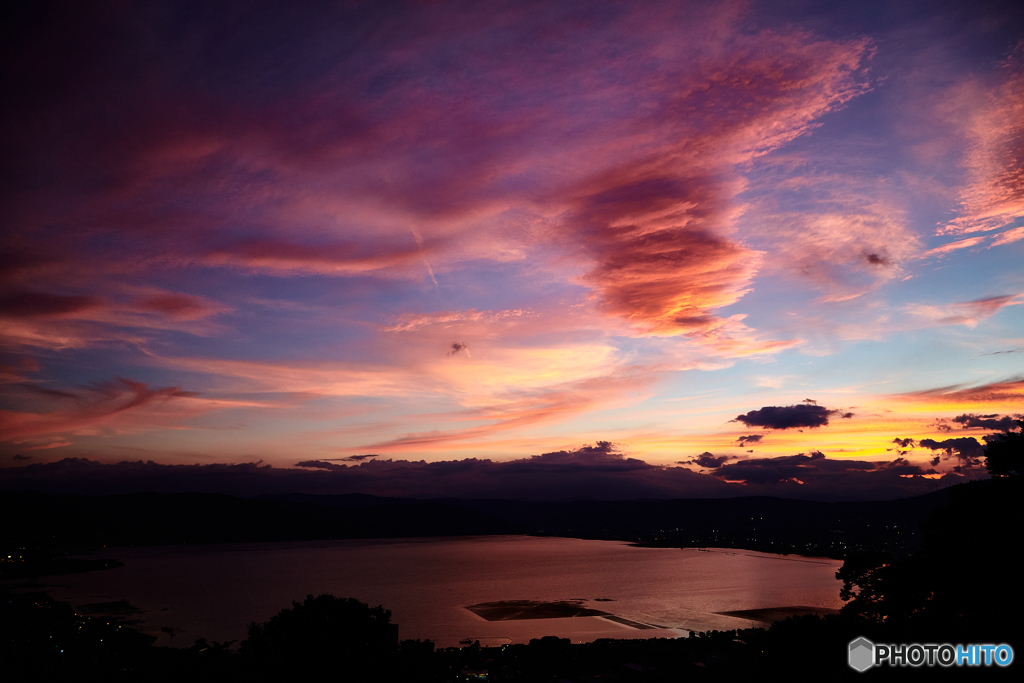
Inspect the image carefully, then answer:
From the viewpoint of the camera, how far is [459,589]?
109125mm

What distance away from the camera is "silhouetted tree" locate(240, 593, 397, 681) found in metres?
29.6

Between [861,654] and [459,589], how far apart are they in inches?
3797

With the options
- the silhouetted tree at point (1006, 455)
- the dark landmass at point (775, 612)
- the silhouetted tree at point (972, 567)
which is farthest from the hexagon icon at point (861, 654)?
the dark landmass at point (775, 612)

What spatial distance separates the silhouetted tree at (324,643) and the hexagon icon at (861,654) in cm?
2259

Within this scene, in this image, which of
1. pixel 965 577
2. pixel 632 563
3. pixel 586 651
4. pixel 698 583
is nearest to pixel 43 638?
pixel 586 651

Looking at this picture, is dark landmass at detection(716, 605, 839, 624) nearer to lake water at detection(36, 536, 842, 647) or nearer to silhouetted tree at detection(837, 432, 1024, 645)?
lake water at detection(36, 536, 842, 647)

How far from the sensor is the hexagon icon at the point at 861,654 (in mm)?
22719

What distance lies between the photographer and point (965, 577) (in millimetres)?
20594

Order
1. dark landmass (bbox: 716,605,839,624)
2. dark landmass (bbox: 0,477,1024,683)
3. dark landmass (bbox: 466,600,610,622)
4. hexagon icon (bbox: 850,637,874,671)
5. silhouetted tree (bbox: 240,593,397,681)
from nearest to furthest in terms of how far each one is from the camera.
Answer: dark landmass (bbox: 0,477,1024,683)
hexagon icon (bbox: 850,637,874,671)
silhouetted tree (bbox: 240,593,397,681)
dark landmass (bbox: 716,605,839,624)
dark landmass (bbox: 466,600,610,622)

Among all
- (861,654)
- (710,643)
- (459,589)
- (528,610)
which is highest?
(861,654)

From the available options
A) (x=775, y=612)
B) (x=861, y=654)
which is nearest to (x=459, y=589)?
(x=775, y=612)

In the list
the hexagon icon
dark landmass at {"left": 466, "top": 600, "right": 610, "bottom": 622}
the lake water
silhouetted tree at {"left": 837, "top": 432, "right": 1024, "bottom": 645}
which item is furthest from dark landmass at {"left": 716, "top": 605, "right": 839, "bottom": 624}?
silhouetted tree at {"left": 837, "top": 432, "right": 1024, "bottom": 645}

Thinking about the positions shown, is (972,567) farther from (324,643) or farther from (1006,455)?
(324,643)

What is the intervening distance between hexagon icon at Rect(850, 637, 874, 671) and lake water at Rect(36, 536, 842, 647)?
42.7 m
